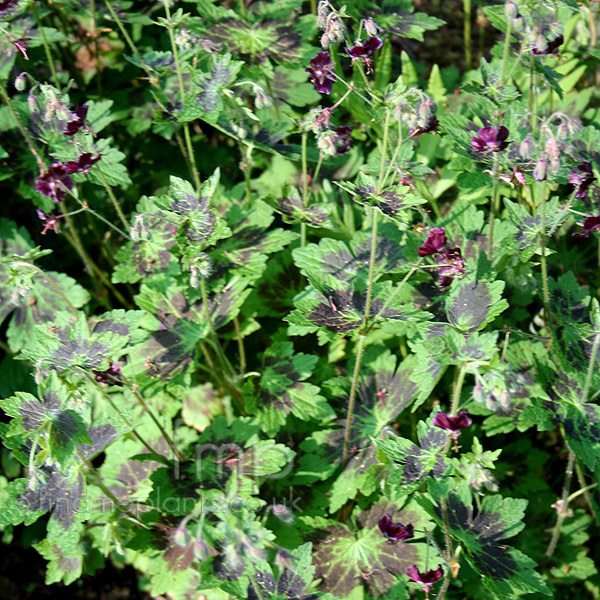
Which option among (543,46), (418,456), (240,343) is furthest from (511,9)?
(240,343)

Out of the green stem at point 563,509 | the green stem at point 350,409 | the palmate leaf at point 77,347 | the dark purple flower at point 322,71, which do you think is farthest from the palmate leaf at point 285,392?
the dark purple flower at point 322,71

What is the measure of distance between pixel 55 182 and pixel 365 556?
2.07m

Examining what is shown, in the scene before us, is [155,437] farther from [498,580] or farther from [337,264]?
[498,580]

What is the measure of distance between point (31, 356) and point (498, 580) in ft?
6.42

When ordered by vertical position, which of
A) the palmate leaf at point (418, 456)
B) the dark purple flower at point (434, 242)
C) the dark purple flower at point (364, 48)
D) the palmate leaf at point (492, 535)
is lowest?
the palmate leaf at point (492, 535)

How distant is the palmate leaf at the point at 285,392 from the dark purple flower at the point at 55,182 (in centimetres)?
117

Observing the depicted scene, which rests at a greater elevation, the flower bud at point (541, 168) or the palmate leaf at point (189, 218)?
the flower bud at point (541, 168)

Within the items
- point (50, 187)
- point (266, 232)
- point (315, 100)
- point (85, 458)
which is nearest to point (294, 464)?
point (85, 458)

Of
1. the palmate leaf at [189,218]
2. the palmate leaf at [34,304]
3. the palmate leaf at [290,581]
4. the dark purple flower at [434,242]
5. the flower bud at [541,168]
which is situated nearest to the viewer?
the flower bud at [541,168]

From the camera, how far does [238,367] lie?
3.66 meters

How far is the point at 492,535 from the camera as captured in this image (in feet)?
8.63

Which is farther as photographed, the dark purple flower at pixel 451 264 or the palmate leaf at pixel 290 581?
the dark purple flower at pixel 451 264

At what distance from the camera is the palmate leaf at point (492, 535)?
249 cm

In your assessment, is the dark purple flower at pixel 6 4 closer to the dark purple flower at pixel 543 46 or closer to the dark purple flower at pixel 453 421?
the dark purple flower at pixel 543 46
